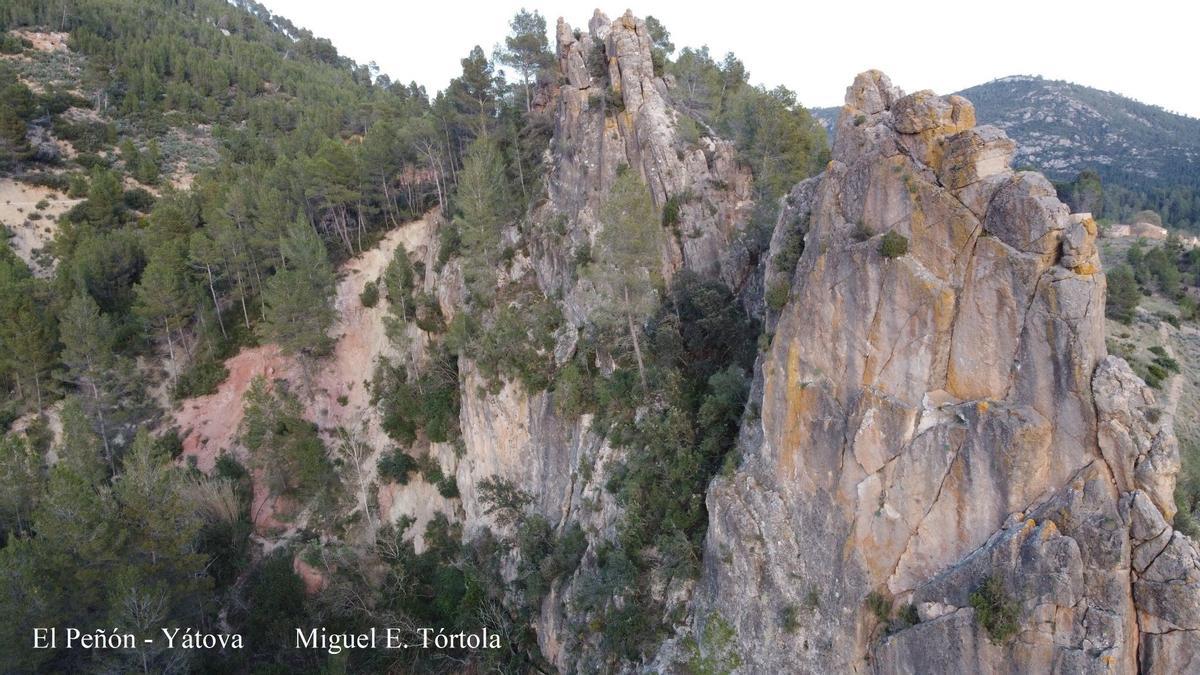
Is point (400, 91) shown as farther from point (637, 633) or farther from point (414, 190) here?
point (637, 633)

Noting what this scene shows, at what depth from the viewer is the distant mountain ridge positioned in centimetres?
11981

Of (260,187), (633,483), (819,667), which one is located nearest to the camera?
(819,667)

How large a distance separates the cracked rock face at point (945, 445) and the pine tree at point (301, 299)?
39666 millimetres

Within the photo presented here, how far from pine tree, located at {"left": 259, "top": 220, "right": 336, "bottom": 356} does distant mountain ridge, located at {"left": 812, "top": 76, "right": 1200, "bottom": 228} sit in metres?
136

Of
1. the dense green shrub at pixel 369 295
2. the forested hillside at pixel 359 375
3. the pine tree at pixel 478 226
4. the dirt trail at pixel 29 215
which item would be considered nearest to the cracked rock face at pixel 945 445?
the forested hillside at pixel 359 375

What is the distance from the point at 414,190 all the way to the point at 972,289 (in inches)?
2234

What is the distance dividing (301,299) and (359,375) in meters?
8.49

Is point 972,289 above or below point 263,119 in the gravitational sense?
below

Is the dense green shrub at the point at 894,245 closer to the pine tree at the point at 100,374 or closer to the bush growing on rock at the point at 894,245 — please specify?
the bush growing on rock at the point at 894,245

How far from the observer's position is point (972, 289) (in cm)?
2102

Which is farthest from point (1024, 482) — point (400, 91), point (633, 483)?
point (400, 91)

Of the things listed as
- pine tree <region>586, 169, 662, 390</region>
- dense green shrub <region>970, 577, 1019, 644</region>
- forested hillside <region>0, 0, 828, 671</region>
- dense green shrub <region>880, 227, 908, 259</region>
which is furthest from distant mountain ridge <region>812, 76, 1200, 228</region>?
dense green shrub <region>970, 577, 1019, 644</region>

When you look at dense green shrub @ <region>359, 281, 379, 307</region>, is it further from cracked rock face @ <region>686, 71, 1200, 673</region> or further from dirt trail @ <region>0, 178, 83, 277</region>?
dirt trail @ <region>0, 178, 83, 277</region>

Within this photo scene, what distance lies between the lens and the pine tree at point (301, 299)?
49.8 m
